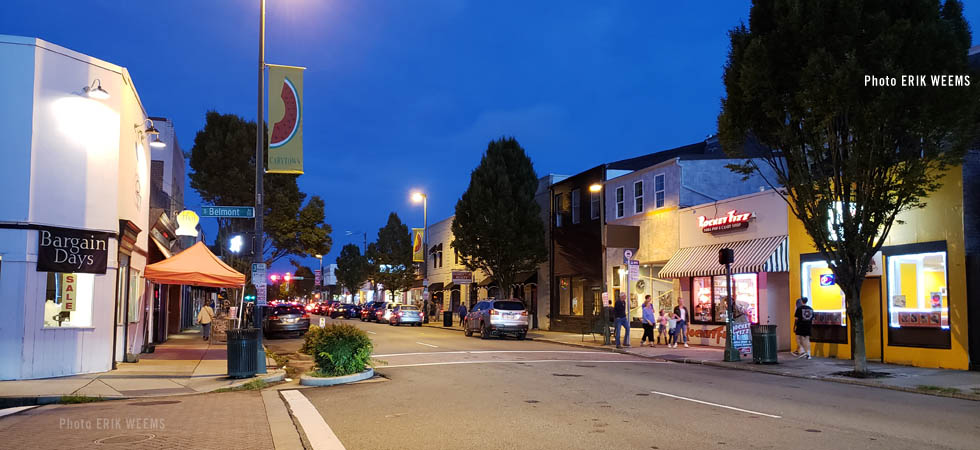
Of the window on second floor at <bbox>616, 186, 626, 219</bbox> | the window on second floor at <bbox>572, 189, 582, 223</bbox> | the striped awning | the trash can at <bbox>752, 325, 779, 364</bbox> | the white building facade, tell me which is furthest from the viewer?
the window on second floor at <bbox>572, 189, 582, 223</bbox>

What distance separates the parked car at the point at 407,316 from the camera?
155 ft

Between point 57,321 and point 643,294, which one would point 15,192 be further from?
point 643,294

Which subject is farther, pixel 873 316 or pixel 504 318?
pixel 504 318

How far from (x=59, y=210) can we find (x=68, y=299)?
196 centimetres

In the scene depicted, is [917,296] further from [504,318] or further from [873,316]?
[504,318]

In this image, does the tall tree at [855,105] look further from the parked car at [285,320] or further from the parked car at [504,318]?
the parked car at [285,320]

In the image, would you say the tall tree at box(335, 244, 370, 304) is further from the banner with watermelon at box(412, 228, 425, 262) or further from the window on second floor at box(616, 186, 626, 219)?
the window on second floor at box(616, 186, 626, 219)

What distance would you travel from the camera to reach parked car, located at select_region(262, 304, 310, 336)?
33969 mm

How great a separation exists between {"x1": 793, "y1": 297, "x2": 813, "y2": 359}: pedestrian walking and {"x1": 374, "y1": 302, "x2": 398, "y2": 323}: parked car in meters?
32.6

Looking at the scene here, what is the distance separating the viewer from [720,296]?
26000 mm

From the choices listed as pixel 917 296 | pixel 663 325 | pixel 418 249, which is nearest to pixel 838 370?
pixel 917 296

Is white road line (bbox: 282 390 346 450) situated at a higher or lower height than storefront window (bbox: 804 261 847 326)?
lower

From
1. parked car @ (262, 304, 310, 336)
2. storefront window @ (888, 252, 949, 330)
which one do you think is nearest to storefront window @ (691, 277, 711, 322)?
storefront window @ (888, 252, 949, 330)

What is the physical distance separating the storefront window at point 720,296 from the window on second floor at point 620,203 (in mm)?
6002
